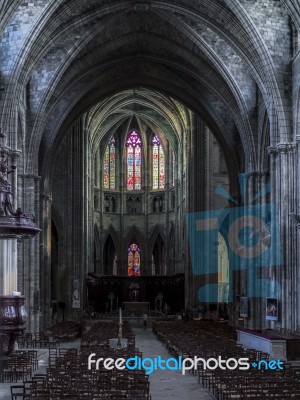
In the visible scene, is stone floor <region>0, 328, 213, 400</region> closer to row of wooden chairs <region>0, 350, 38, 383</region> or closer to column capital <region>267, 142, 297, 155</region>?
row of wooden chairs <region>0, 350, 38, 383</region>

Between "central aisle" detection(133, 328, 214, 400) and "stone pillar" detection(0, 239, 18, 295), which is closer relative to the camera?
"central aisle" detection(133, 328, 214, 400)

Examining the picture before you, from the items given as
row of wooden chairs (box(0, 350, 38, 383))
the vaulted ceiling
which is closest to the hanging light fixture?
row of wooden chairs (box(0, 350, 38, 383))

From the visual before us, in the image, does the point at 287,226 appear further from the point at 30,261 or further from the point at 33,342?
the point at 30,261

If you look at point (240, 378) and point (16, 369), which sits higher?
point (240, 378)

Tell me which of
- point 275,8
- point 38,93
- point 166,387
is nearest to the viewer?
point 166,387

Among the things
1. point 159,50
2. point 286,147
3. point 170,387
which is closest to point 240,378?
point 170,387

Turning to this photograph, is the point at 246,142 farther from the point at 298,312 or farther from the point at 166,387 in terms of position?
the point at 166,387

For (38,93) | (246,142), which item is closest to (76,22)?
(38,93)

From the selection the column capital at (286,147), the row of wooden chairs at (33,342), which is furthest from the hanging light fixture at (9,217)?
the column capital at (286,147)

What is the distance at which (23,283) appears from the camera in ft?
139

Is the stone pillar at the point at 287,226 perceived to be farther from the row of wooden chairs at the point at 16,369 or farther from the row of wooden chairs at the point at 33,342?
the row of wooden chairs at the point at 16,369

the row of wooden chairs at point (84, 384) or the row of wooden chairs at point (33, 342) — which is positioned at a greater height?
the row of wooden chairs at point (84, 384)

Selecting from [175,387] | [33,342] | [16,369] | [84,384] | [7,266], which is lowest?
[33,342]

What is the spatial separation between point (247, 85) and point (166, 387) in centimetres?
2606
